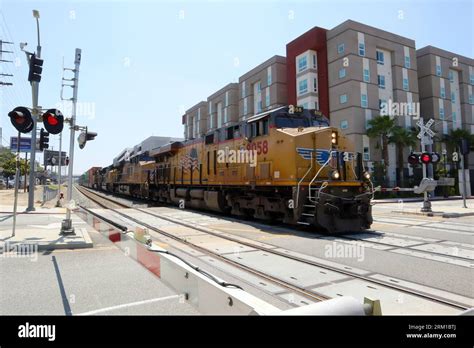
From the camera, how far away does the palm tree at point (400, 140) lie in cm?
3519

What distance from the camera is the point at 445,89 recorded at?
43.8 meters

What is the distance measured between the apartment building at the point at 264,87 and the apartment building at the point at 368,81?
7546 mm

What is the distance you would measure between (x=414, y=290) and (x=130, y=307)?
4.02 meters

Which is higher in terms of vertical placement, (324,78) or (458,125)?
(324,78)

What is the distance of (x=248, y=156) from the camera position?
39.5 ft

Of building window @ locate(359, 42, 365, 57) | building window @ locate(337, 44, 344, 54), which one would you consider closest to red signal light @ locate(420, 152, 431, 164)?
building window @ locate(337, 44, 344, 54)

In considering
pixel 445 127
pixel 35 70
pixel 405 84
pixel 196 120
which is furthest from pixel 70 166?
pixel 196 120

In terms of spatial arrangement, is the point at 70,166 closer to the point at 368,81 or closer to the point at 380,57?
the point at 368,81

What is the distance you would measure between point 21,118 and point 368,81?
37259 mm

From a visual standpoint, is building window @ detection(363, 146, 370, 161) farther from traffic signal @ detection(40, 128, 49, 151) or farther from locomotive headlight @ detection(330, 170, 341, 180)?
traffic signal @ detection(40, 128, 49, 151)

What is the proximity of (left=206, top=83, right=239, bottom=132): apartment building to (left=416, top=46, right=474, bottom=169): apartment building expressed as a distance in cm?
2858

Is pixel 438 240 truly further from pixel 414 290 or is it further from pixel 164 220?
pixel 164 220

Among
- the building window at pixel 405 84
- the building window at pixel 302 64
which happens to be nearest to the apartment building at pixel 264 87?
the building window at pixel 302 64
